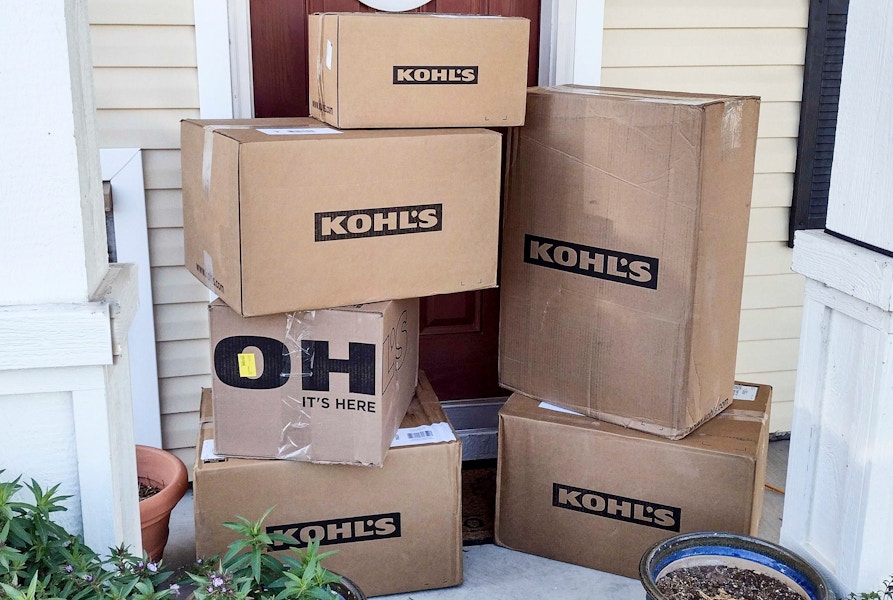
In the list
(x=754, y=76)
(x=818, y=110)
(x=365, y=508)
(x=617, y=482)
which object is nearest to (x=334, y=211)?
(x=365, y=508)

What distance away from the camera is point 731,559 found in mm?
1730

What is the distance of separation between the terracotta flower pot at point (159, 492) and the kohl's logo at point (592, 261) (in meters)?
0.97

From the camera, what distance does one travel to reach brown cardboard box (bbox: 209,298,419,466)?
179 centimetres

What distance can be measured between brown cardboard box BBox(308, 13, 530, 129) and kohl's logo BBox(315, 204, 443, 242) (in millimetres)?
172

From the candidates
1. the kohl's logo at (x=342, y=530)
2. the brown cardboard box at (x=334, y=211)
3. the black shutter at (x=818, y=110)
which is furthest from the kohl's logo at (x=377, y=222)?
the black shutter at (x=818, y=110)

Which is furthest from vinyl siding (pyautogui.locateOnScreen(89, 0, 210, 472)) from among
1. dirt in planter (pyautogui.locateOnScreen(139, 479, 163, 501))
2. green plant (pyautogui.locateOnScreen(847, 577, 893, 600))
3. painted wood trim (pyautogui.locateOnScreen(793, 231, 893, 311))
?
green plant (pyautogui.locateOnScreen(847, 577, 893, 600))

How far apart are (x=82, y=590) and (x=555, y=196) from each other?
126 cm

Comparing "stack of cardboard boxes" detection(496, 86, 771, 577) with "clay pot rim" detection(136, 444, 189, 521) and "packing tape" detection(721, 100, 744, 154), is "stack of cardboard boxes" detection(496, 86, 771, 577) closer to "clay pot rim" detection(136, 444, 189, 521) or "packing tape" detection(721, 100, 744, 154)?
"packing tape" detection(721, 100, 744, 154)

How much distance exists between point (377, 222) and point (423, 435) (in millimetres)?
553

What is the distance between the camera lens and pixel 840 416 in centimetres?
154

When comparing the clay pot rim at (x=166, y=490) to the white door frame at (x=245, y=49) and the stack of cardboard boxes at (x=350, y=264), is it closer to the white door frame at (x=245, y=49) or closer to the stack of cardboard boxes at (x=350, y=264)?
the stack of cardboard boxes at (x=350, y=264)

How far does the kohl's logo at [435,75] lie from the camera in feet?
5.67

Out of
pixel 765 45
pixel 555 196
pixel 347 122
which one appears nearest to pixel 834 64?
pixel 765 45

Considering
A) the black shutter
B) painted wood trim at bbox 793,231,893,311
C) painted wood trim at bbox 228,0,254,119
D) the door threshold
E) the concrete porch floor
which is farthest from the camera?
the door threshold
